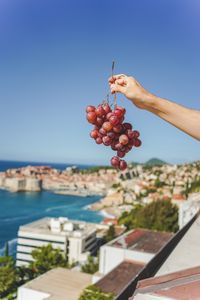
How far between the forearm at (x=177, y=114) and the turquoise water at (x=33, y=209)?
19.4 m

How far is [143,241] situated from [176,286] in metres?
9.40

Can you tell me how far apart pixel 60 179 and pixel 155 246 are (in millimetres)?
40907

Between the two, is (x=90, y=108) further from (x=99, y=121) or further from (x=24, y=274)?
(x=24, y=274)

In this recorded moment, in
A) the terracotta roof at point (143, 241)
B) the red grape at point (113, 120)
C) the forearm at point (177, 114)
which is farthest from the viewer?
the terracotta roof at point (143, 241)

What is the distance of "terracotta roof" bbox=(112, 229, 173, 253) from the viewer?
893 cm

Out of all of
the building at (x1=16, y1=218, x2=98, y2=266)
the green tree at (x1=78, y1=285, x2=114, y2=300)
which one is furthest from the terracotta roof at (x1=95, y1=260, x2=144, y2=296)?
the building at (x1=16, y1=218, x2=98, y2=266)

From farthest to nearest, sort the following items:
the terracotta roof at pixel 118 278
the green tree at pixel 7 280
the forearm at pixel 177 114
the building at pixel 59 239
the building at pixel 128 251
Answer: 1. the building at pixel 59 239
2. the green tree at pixel 7 280
3. the building at pixel 128 251
4. the terracotta roof at pixel 118 278
5. the forearm at pixel 177 114

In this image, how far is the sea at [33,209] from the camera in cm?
2511

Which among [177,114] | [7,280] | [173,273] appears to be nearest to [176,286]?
[173,273]

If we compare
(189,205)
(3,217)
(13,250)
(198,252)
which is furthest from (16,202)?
(198,252)

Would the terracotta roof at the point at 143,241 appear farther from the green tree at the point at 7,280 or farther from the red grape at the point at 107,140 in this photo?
the red grape at the point at 107,140

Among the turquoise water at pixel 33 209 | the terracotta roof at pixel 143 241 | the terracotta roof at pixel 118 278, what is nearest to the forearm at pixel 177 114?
the terracotta roof at pixel 118 278

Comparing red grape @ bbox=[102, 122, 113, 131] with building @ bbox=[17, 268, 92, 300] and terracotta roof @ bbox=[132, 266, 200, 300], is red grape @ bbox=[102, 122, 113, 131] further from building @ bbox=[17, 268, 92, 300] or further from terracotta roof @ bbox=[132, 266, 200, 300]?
building @ bbox=[17, 268, 92, 300]

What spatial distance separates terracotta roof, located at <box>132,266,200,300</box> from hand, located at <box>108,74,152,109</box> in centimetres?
32
